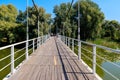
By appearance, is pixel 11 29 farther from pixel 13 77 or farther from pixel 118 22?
pixel 13 77

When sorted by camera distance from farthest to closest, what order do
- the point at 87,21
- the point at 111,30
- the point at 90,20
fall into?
the point at 111,30 < the point at 87,21 < the point at 90,20

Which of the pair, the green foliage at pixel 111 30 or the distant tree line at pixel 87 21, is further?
the green foliage at pixel 111 30

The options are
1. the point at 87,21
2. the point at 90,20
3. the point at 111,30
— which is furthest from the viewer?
the point at 111,30

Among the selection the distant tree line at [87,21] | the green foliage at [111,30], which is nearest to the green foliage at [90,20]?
the distant tree line at [87,21]

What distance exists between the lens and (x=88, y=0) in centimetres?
7706

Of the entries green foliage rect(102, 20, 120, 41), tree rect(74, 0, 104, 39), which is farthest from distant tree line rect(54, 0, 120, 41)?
green foliage rect(102, 20, 120, 41)

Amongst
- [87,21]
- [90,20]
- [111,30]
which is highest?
[90,20]

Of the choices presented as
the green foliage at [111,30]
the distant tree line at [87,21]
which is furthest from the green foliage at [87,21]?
the green foliage at [111,30]

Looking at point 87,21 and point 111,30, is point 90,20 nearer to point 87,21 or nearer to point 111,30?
point 87,21

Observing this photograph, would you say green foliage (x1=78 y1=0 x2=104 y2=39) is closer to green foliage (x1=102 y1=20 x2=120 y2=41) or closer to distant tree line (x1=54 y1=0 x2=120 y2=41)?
distant tree line (x1=54 y1=0 x2=120 y2=41)

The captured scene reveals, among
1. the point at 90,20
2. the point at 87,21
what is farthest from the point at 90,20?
the point at 87,21

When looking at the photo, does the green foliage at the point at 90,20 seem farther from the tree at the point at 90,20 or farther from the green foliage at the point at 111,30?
the green foliage at the point at 111,30

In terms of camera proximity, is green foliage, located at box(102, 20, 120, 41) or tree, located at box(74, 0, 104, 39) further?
green foliage, located at box(102, 20, 120, 41)

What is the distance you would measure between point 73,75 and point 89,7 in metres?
63.5
